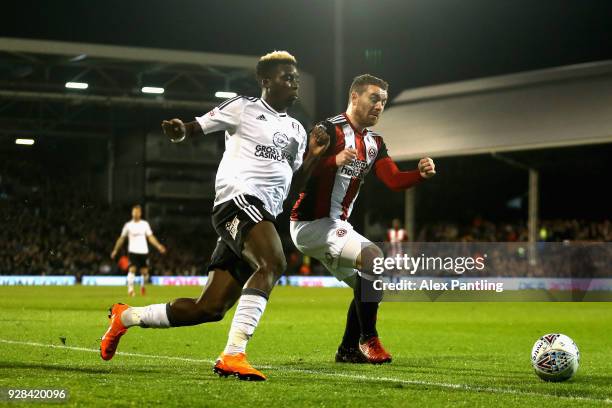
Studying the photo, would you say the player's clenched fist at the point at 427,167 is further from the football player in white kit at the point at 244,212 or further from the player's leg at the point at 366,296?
the football player in white kit at the point at 244,212

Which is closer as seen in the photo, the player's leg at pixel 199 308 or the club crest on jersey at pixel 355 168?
the player's leg at pixel 199 308

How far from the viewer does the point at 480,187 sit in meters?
36.9

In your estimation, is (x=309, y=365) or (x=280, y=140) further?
(x=309, y=365)

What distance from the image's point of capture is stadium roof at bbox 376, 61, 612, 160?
1051 inches

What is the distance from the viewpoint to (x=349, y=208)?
852cm

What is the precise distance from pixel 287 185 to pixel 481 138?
73.1 feet

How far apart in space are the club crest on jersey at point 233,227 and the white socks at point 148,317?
68cm

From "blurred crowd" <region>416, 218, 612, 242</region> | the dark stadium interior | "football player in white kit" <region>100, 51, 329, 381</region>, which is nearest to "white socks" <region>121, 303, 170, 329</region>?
"football player in white kit" <region>100, 51, 329, 381</region>

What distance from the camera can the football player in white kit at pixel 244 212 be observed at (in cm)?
657

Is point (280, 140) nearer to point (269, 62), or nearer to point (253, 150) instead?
point (253, 150)

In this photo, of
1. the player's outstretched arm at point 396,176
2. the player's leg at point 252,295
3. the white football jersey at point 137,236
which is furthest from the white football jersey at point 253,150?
A: the white football jersey at point 137,236

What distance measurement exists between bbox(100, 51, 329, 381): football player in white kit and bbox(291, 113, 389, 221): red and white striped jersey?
100cm

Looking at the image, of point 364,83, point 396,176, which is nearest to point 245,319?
point 396,176

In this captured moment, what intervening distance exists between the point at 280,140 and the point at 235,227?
718 millimetres
